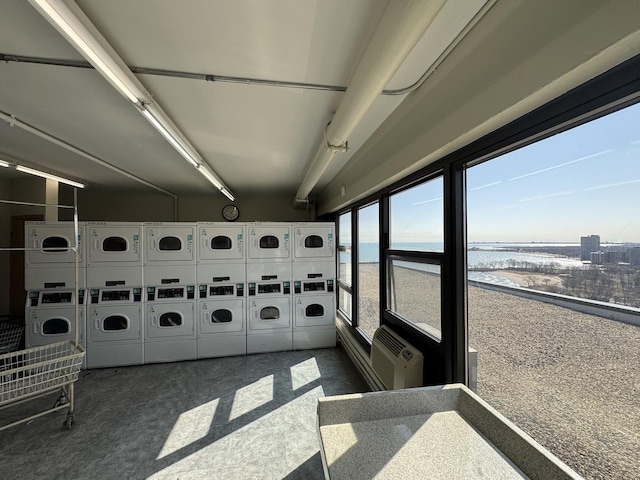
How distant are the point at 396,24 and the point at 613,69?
732 millimetres

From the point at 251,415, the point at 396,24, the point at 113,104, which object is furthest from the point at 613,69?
the point at 251,415

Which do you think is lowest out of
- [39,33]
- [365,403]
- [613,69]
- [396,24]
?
[365,403]

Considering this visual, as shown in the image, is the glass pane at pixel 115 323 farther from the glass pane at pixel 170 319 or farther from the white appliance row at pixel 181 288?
the glass pane at pixel 170 319

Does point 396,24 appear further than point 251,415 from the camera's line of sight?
No

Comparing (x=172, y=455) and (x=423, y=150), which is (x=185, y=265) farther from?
(x=423, y=150)

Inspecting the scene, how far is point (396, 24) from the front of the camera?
947mm

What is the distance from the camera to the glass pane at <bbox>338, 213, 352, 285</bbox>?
4.51 meters

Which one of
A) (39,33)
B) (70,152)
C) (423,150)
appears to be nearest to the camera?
(39,33)

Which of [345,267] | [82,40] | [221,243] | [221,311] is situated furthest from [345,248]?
[82,40]

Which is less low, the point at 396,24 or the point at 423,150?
the point at 396,24

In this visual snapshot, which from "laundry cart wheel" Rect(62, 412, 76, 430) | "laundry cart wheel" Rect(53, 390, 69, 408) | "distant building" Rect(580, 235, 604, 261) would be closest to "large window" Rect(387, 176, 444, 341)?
"distant building" Rect(580, 235, 604, 261)

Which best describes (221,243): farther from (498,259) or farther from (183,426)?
(498,259)

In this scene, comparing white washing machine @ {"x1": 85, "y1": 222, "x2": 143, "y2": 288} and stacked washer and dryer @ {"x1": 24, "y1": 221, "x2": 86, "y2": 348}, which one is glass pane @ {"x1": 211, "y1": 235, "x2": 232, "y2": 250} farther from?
stacked washer and dryer @ {"x1": 24, "y1": 221, "x2": 86, "y2": 348}

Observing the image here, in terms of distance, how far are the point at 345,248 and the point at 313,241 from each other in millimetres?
676
